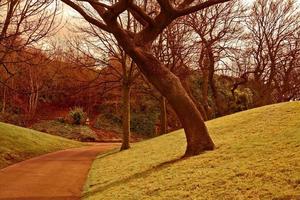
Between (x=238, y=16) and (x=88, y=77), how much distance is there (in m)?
17.6

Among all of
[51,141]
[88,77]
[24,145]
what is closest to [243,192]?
[24,145]

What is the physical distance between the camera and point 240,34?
33.1 meters

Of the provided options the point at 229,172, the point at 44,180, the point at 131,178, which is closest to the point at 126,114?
the point at 44,180

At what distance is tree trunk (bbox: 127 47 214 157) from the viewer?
466 inches

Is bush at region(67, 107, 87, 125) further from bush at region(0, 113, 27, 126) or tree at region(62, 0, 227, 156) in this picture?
tree at region(62, 0, 227, 156)

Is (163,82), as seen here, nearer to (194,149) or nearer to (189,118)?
(189,118)

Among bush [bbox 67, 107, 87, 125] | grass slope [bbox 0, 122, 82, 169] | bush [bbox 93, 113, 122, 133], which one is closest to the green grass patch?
bush [bbox 67, 107, 87, 125]

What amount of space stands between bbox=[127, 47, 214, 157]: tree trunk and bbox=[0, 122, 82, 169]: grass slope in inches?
307

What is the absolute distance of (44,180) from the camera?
12.6m

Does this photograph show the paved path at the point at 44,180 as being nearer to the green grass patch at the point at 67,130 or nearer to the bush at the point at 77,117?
the green grass patch at the point at 67,130

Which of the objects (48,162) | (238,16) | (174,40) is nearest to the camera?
(48,162)

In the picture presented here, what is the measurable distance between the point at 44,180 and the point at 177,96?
463 cm

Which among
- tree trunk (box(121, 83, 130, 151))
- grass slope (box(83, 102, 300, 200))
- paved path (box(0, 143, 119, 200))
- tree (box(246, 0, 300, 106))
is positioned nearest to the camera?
grass slope (box(83, 102, 300, 200))

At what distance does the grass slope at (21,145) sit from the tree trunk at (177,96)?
25.6ft
